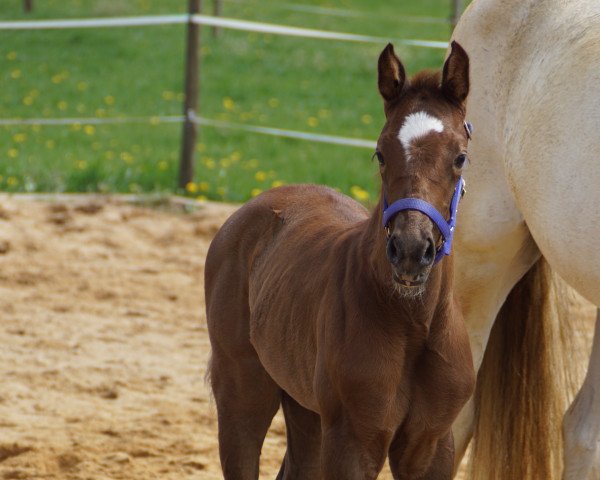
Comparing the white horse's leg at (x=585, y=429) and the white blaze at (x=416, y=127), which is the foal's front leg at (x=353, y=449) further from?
the white horse's leg at (x=585, y=429)

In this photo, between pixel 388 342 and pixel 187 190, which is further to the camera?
pixel 187 190

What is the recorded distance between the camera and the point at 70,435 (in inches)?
155

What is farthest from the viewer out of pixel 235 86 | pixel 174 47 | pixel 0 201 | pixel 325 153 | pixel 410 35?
pixel 410 35

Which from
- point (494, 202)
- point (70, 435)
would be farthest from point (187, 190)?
point (494, 202)

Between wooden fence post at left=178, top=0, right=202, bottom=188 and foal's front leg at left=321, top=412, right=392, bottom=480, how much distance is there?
504 centimetres

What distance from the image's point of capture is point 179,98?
1057 cm

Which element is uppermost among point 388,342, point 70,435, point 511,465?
point 388,342

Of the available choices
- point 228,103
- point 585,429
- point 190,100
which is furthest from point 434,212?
point 228,103

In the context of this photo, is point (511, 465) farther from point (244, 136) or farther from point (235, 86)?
point (235, 86)

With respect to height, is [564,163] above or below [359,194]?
above

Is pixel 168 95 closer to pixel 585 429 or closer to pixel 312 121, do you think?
pixel 312 121

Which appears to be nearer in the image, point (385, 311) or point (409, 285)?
point (409, 285)

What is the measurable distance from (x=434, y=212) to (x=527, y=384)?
4.62ft

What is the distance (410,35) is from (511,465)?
10993 mm
